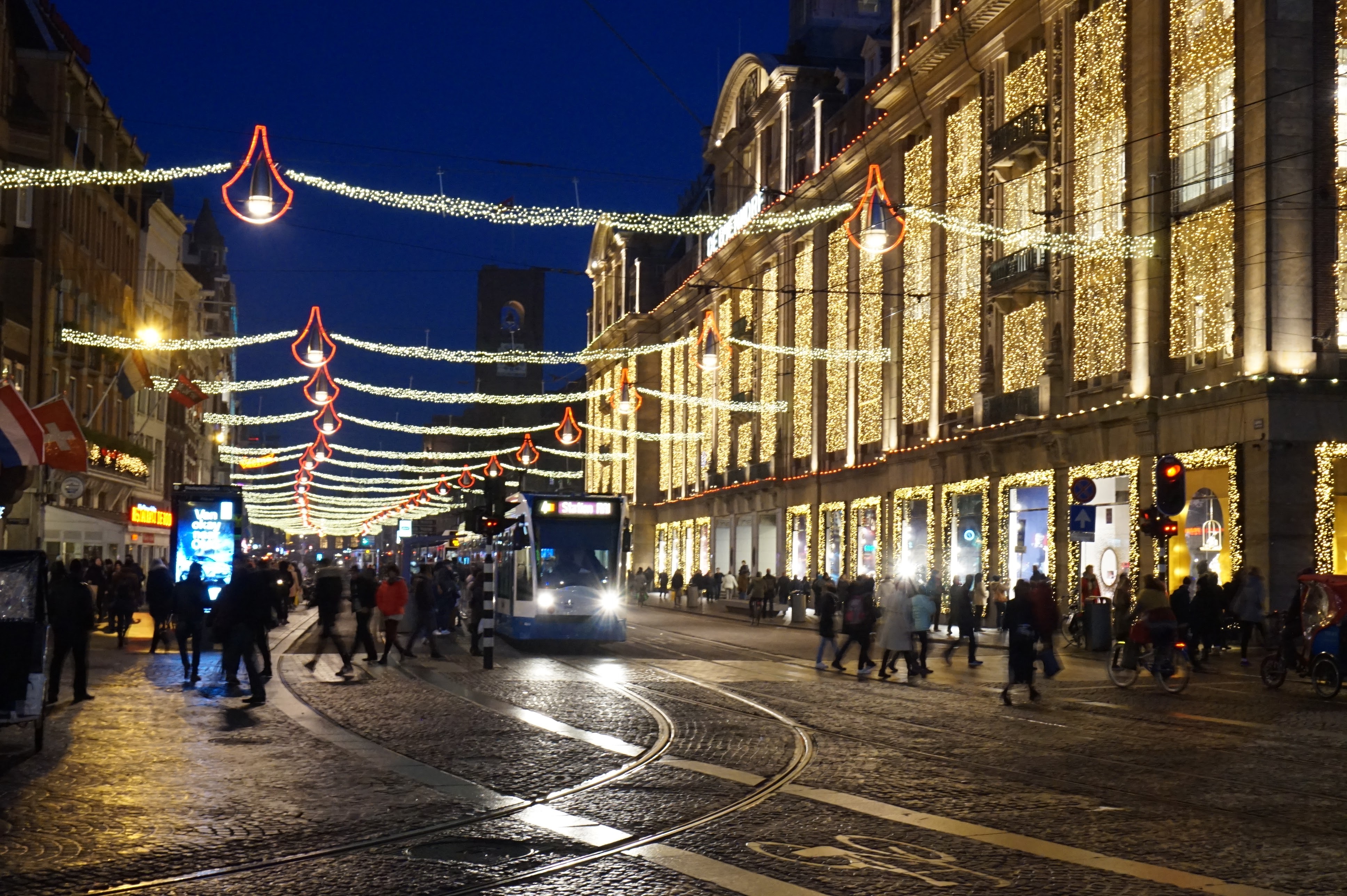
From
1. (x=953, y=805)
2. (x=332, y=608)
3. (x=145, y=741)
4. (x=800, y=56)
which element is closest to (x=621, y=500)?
(x=332, y=608)

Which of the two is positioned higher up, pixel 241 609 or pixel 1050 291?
pixel 1050 291

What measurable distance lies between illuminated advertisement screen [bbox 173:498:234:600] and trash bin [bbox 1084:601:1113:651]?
718 inches

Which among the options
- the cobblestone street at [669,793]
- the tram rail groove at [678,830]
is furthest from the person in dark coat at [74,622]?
the tram rail groove at [678,830]

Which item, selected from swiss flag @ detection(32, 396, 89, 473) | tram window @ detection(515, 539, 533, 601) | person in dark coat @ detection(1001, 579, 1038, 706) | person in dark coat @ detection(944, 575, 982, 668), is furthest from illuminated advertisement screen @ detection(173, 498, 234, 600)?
person in dark coat @ detection(1001, 579, 1038, 706)

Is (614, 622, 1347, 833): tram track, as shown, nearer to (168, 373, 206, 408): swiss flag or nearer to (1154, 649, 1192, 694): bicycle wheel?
(1154, 649, 1192, 694): bicycle wheel

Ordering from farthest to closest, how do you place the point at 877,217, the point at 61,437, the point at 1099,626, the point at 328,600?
the point at 1099,626 < the point at 61,437 < the point at 877,217 < the point at 328,600

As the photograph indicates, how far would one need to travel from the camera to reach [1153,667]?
2155 cm

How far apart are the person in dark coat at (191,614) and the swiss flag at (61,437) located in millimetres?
6016

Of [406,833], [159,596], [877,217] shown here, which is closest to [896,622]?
[877,217]

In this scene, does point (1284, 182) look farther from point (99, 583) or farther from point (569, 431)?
point (569, 431)

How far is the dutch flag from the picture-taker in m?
21.7

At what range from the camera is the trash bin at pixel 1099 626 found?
30047mm

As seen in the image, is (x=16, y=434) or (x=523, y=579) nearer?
(x=16, y=434)

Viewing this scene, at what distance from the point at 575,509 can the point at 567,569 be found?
1.18 meters
